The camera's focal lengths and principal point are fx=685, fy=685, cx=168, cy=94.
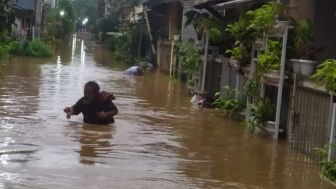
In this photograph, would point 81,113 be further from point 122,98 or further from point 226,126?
point 122,98

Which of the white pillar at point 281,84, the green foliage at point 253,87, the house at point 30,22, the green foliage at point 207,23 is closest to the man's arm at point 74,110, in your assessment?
the green foliage at point 253,87

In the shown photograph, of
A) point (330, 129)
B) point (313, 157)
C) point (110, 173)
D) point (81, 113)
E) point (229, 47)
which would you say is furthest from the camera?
point (229, 47)

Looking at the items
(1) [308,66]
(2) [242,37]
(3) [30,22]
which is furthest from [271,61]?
(3) [30,22]

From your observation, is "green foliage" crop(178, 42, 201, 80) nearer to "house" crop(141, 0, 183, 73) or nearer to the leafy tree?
"house" crop(141, 0, 183, 73)

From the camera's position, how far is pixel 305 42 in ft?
40.2

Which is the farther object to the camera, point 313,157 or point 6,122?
point 6,122

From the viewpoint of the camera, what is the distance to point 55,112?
1484 cm

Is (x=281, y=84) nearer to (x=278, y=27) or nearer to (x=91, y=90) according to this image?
(x=278, y=27)

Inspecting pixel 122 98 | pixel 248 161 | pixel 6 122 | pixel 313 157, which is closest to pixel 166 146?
pixel 248 161

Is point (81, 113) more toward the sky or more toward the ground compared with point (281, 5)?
more toward the ground

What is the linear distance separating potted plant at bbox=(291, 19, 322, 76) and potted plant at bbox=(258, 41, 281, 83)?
18.5 inches

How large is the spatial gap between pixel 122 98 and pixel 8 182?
1113 cm

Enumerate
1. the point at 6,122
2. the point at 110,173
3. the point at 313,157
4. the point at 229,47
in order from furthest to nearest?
the point at 229,47 < the point at 6,122 < the point at 313,157 < the point at 110,173

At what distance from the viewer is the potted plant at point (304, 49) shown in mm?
11797
